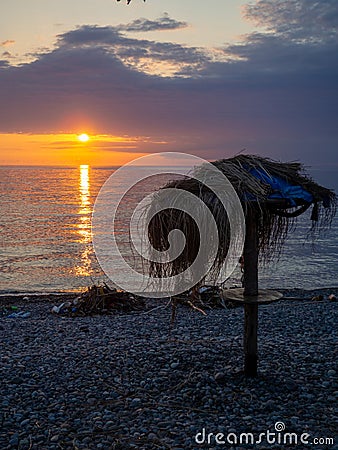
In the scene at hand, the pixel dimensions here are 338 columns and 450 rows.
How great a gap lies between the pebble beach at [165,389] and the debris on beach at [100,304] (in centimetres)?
385

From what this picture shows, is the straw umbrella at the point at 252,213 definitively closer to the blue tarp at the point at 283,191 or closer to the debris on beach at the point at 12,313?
the blue tarp at the point at 283,191

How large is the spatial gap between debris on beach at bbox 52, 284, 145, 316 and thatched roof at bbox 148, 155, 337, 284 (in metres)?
8.88

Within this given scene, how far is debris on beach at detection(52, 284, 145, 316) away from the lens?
15547mm

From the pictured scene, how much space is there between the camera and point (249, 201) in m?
6.64

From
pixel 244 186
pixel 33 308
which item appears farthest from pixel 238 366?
pixel 33 308

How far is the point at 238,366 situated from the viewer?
314 inches

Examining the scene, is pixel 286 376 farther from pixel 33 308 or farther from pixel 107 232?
pixel 107 232

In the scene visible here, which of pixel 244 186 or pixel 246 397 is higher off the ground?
pixel 244 186

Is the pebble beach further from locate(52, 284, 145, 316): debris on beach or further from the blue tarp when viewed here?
locate(52, 284, 145, 316): debris on beach

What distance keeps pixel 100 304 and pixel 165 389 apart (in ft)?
29.0

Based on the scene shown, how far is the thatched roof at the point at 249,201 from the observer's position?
21.9ft

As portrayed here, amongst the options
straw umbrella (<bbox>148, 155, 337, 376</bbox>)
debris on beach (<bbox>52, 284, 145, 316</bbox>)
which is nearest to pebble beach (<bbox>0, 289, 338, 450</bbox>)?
straw umbrella (<bbox>148, 155, 337, 376</bbox>)

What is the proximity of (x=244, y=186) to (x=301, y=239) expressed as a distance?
31.8m

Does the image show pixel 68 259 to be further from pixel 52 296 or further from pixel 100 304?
pixel 100 304
